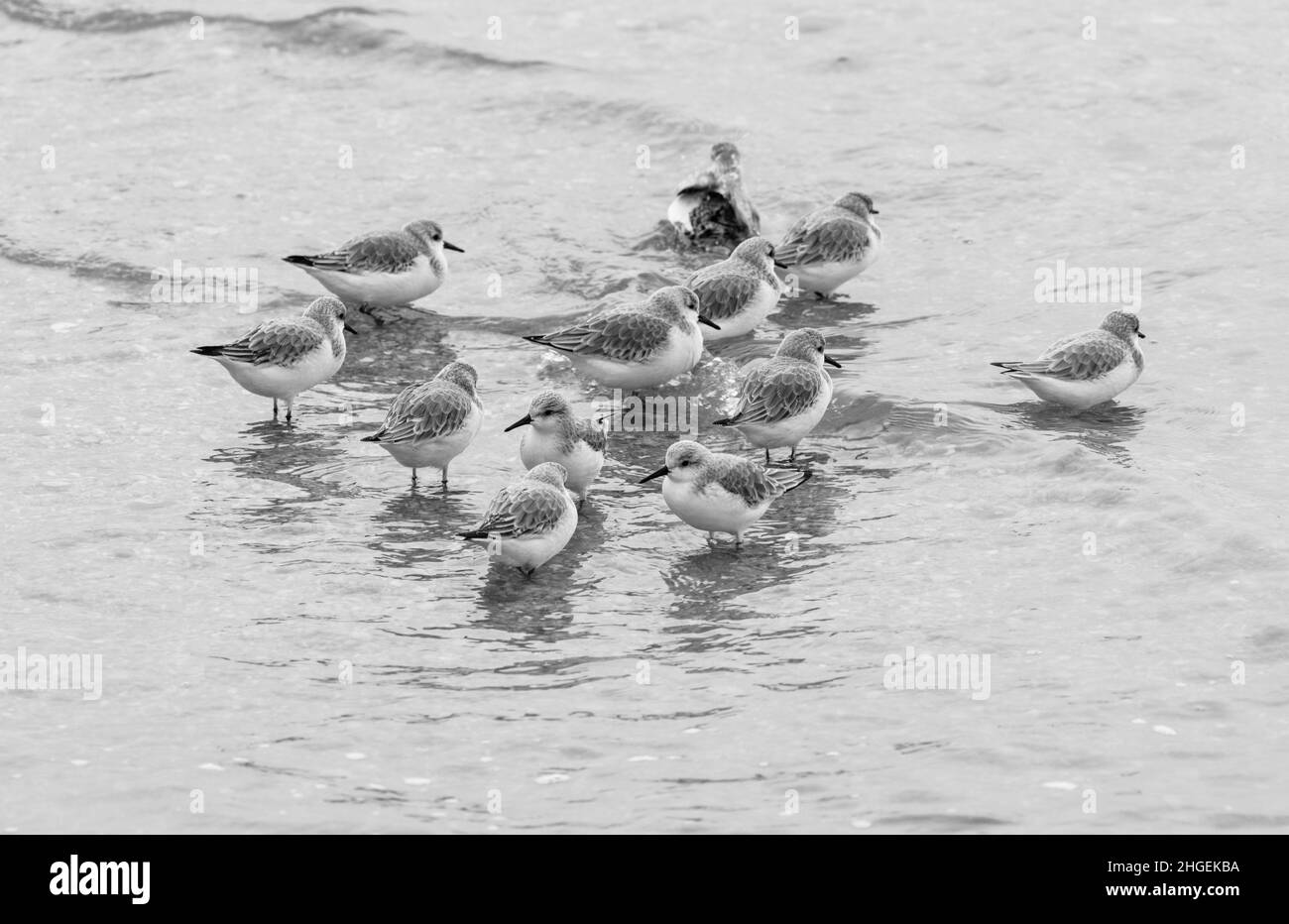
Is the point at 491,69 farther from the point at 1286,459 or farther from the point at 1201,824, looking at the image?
the point at 1201,824

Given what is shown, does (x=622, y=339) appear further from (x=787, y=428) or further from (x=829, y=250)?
(x=829, y=250)

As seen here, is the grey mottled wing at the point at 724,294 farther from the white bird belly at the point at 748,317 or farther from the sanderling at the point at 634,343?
the sanderling at the point at 634,343

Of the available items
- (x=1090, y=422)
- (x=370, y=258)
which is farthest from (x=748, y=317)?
(x=370, y=258)

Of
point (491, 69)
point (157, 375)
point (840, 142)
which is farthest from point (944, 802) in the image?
point (491, 69)

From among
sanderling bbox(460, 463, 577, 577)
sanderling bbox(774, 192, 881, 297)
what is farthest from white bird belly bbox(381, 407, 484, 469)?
sanderling bbox(774, 192, 881, 297)

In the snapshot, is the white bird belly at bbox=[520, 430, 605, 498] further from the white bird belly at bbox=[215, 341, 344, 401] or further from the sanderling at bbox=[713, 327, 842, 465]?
the white bird belly at bbox=[215, 341, 344, 401]

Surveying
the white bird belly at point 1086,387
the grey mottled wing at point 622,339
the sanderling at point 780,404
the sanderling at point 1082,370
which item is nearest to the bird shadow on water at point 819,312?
the grey mottled wing at point 622,339
